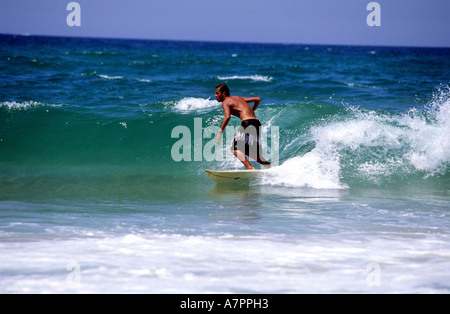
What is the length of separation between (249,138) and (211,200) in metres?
1.31

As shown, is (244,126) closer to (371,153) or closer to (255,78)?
(371,153)

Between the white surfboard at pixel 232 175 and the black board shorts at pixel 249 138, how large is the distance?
1.05 feet

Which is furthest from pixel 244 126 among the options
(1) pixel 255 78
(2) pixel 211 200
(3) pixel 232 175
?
(1) pixel 255 78

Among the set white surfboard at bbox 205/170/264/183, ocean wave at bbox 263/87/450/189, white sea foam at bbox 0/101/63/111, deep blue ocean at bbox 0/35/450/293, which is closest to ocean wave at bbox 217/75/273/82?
deep blue ocean at bbox 0/35/450/293

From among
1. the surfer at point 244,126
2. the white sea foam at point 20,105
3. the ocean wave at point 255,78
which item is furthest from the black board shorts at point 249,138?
the ocean wave at point 255,78

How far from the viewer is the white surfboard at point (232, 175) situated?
7.69 meters

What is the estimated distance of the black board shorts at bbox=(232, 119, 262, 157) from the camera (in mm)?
7609

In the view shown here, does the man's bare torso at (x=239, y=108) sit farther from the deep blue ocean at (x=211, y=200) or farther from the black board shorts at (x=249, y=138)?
the deep blue ocean at (x=211, y=200)

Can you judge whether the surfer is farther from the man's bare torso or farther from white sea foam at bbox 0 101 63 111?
white sea foam at bbox 0 101 63 111

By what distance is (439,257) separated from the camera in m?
4.46

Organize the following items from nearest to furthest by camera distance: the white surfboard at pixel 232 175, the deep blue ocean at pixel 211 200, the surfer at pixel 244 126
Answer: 1. the deep blue ocean at pixel 211 200
2. the surfer at pixel 244 126
3. the white surfboard at pixel 232 175

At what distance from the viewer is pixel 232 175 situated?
25.7ft
